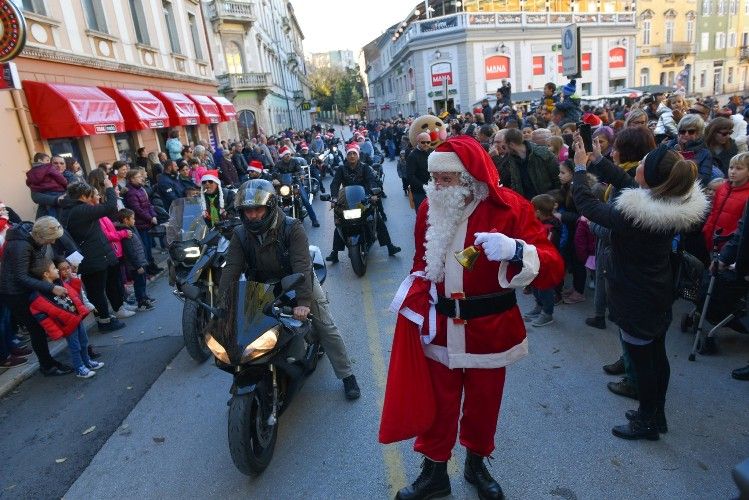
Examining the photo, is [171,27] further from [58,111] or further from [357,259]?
[357,259]

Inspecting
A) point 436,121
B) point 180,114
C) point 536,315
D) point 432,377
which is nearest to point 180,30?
point 180,114

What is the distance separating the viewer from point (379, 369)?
4.49 meters

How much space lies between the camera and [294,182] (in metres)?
11.1

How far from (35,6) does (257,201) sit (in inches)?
433

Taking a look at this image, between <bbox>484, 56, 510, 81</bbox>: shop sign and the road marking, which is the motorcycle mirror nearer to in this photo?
the road marking

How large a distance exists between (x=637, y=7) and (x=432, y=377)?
5617 centimetres

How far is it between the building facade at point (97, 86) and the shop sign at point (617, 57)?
39782 millimetres

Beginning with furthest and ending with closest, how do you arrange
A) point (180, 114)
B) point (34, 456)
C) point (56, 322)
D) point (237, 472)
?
point (180, 114) → point (56, 322) → point (34, 456) → point (237, 472)

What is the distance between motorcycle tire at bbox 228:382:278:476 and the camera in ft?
9.82

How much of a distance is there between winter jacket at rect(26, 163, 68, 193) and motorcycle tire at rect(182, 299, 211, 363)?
4.29m

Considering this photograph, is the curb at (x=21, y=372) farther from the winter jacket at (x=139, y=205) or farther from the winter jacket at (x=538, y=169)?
the winter jacket at (x=538, y=169)

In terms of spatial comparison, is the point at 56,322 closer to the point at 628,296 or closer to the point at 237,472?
the point at 237,472

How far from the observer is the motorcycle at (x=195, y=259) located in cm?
482

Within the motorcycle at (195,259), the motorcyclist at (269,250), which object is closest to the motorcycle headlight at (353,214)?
the motorcycle at (195,259)
